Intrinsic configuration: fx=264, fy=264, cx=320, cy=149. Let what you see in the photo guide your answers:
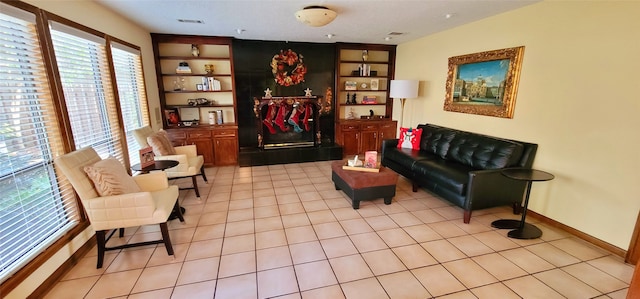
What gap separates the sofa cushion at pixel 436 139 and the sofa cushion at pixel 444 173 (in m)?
0.31

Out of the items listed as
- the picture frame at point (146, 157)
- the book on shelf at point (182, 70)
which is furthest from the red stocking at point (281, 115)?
the picture frame at point (146, 157)

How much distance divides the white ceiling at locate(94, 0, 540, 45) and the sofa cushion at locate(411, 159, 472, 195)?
1898mm

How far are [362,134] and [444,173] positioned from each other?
273cm

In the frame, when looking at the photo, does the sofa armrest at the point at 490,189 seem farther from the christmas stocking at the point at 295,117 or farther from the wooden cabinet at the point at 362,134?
the christmas stocking at the point at 295,117

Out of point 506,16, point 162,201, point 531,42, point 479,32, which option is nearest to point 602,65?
point 531,42

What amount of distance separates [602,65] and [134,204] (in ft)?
13.9

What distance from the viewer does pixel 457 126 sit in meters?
4.13

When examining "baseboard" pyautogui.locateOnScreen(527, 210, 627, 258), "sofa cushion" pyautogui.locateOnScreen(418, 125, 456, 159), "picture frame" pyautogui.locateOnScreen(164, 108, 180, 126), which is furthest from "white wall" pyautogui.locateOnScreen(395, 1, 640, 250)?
"picture frame" pyautogui.locateOnScreen(164, 108, 180, 126)

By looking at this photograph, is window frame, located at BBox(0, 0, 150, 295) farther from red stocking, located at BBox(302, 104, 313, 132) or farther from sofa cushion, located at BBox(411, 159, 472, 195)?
sofa cushion, located at BBox(411, 159, 472, 195)

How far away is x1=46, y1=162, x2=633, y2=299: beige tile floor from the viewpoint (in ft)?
6.41

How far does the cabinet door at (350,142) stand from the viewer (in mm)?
5695

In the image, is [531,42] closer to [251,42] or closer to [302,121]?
[302,121]

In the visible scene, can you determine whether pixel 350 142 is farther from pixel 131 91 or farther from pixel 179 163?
pixel 131 91

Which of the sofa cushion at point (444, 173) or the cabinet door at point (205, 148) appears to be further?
the cabinet door at point (205, 148)
